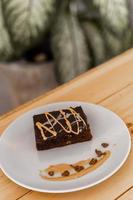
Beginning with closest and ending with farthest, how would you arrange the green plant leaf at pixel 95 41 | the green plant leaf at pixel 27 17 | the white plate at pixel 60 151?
the white plate at pixel 60 151
the green plant leaf at pixel 27 17
the green plant leaf at pixel 95 41

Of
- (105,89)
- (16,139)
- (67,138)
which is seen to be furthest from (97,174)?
Result: (105,89)

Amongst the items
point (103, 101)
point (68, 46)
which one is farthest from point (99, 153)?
point (68, 46)

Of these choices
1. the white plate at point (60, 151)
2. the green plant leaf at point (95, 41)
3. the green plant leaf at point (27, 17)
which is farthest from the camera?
the green plant leaf at point (95, 41)

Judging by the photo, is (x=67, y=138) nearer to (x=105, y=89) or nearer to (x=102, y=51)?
(x=105, y=89)

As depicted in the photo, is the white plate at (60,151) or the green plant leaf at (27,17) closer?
the white plate at (60,151)

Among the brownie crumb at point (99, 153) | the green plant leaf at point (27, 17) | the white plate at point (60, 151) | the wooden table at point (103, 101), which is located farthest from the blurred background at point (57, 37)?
the brownie crumb at point (99, 153)

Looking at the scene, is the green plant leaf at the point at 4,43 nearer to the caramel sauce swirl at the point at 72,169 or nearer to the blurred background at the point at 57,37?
the blurred background at the point at 57,37

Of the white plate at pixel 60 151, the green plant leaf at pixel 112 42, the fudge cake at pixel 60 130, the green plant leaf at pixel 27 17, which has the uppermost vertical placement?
the green plant leaf at pixel 27 17

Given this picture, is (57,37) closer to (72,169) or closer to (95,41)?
(95,41)
